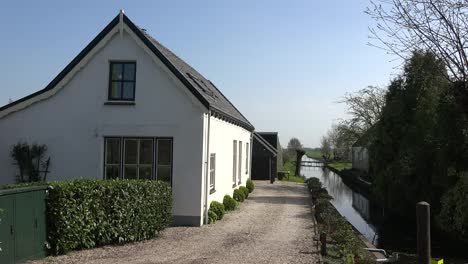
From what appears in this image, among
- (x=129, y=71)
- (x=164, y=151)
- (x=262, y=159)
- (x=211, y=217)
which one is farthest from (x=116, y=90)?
(x=262, y=159)

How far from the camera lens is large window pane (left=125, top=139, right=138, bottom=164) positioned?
612 inches

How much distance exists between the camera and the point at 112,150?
51.6 ft

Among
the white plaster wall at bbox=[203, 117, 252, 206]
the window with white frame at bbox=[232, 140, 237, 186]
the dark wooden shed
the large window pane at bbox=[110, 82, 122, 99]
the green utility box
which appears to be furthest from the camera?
the dark wooden shed

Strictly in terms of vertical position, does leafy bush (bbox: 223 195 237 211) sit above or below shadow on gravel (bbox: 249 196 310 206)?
above

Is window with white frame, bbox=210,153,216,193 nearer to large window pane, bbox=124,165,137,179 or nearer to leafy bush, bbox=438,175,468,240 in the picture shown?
large window pane, bbox=124,165,137,179

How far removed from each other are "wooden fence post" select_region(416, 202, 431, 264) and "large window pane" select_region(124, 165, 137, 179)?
37.2 feet

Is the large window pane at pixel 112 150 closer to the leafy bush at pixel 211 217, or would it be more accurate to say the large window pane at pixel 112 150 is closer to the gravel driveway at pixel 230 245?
the gravel driveway at pixel 230 245

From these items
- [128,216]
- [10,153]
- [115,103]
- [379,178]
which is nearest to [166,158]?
[115,103]

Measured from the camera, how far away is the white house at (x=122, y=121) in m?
15.2

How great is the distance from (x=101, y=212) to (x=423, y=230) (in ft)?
25.6

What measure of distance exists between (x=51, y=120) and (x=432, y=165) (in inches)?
644

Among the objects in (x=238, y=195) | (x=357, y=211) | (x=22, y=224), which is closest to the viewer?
(x=22, y=224)

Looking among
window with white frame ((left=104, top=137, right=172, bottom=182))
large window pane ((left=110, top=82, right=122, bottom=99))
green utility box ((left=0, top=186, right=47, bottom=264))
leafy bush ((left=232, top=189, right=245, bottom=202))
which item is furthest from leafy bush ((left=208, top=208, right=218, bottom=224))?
green utility box ((left=0, top=186, right=47, bottom=264))

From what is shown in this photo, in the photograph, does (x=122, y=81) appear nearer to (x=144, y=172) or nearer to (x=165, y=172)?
(x=144, y=172)
